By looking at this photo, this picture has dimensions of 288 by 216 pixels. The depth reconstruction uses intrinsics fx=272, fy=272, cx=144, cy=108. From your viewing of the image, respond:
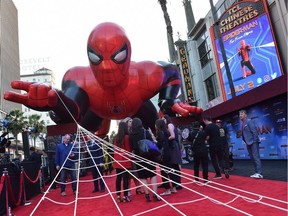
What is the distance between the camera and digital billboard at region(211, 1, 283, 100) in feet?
45.5

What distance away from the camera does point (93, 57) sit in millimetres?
6719

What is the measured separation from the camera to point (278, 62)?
13.4 meters

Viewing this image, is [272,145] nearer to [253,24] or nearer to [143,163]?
[143,163]

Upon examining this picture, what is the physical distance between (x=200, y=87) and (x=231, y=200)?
60.7 ft

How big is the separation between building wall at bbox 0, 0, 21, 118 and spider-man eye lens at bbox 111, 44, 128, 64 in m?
45.4

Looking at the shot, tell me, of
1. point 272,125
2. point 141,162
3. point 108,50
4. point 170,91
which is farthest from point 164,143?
point 272,125

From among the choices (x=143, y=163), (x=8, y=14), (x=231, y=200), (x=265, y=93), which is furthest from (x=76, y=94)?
(x=8, y=14)

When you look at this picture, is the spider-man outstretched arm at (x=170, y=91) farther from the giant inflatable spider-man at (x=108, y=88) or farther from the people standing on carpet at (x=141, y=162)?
the people standing on carpet at (x=141, y=162)

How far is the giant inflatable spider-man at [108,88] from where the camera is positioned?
670 cm

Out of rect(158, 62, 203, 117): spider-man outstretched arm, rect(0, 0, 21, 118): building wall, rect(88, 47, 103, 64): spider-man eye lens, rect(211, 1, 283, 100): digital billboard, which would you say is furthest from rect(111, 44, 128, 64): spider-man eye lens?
rect(0, 0, 21, 118): building wall

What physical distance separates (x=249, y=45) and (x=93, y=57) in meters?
11.1

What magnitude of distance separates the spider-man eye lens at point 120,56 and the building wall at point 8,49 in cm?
4542

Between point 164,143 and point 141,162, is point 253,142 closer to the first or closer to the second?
point 164,143

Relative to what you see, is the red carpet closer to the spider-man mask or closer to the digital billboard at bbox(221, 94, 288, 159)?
the spider-man mask
